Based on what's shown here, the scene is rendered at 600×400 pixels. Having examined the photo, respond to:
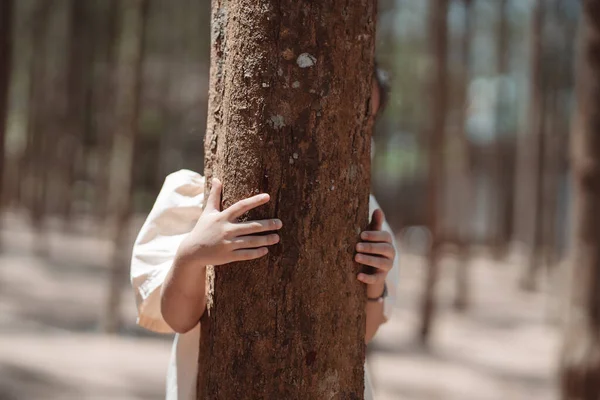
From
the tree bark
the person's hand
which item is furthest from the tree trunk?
the person's hand

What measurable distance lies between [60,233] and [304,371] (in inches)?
680

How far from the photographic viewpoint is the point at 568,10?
652 inches

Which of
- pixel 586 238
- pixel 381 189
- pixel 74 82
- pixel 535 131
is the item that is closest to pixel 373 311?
pixel 586 238

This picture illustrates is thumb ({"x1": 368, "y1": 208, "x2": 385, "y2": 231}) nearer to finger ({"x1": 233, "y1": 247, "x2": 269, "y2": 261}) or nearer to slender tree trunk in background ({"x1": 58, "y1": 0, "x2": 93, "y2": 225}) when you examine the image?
finger ({"x1": 233, "y1": 247, "x2": 269, "y2": 261})

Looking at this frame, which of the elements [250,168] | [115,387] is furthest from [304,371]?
[115,387]

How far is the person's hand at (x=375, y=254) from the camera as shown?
1442mm

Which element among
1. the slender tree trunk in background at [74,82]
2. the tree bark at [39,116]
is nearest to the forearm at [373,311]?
the tree bark at [39,116]

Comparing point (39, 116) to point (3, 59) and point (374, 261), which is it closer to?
point (3, 59)

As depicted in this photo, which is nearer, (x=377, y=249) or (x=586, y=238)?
(x=377, y=249)

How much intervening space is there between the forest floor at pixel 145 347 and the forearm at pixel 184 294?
4.22 meters

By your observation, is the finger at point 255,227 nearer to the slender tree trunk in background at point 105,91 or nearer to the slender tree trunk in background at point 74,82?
the slender tree trunk in background at point 105,91

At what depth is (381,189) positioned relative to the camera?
2389 centimetres

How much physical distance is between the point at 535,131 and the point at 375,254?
11.9 m

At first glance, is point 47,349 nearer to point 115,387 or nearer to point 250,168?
point 115,387
